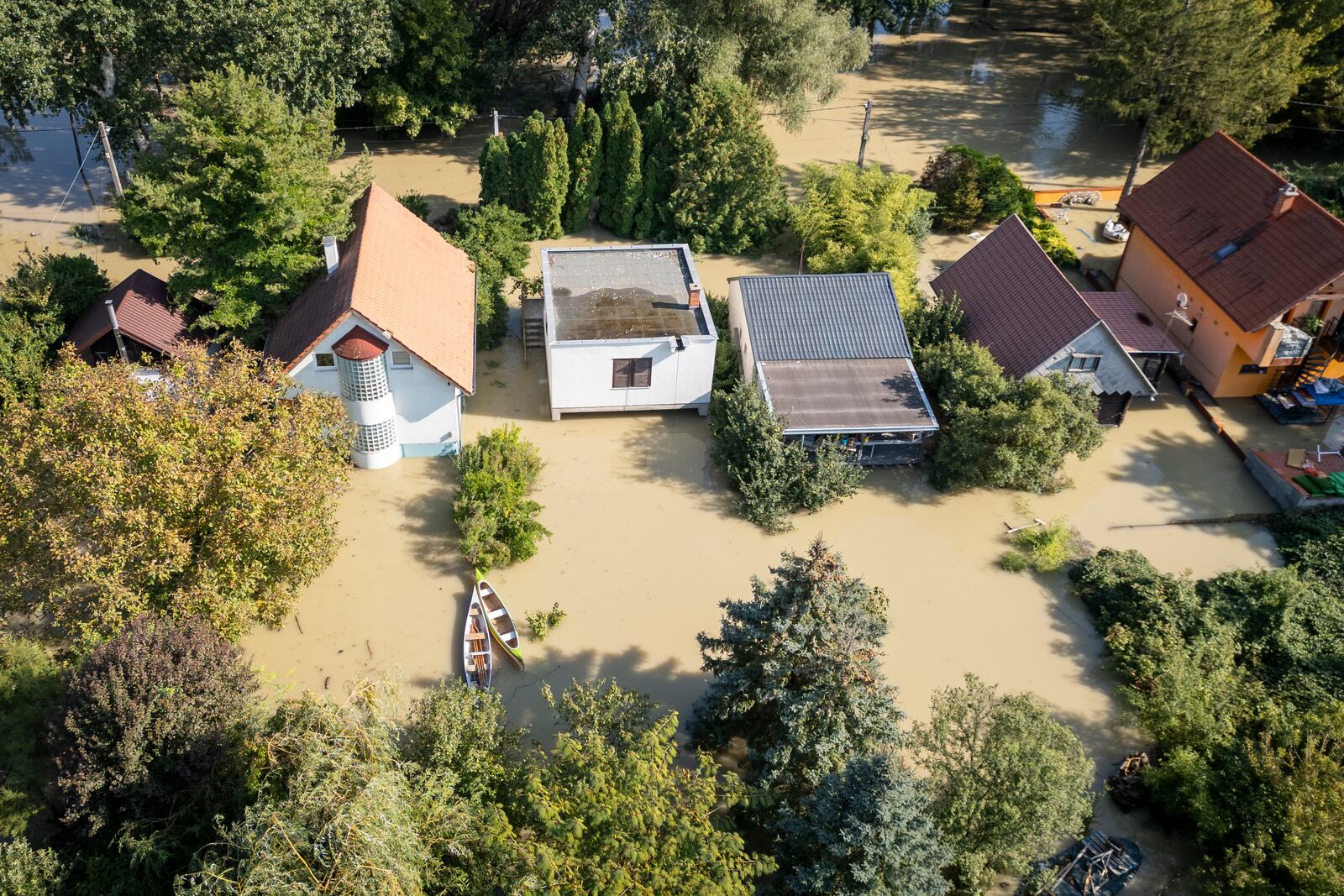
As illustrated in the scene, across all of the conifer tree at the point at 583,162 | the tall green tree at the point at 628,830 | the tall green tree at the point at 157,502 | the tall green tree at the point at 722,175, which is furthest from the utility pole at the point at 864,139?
the tall green tree at the point at 628,830

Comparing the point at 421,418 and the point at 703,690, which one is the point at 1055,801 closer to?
the point at 703,690

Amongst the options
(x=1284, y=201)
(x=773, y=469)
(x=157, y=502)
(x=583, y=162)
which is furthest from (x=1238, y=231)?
(x=157, y=502)

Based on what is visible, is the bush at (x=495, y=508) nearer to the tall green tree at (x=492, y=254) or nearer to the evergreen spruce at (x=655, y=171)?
the tall green tree at (x=492, y=254)

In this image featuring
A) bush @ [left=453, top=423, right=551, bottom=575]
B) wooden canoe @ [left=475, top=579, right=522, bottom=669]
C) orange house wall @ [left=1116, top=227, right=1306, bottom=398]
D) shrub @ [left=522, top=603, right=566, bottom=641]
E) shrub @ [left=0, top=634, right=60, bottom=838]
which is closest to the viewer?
shrub @ [left=0, top=634, right=60, bottom=838]

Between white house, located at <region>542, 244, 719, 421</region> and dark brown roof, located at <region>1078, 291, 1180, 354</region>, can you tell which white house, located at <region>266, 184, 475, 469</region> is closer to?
white house, located at <region>542, 244, 719, 421</region>

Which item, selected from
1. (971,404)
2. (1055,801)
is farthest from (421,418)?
(1055,801)

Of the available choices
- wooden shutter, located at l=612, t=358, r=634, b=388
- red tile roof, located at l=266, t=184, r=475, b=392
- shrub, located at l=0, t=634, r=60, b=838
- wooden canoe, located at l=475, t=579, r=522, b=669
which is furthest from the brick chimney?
shrub, located at l=0, t=634, r=60, b=838
